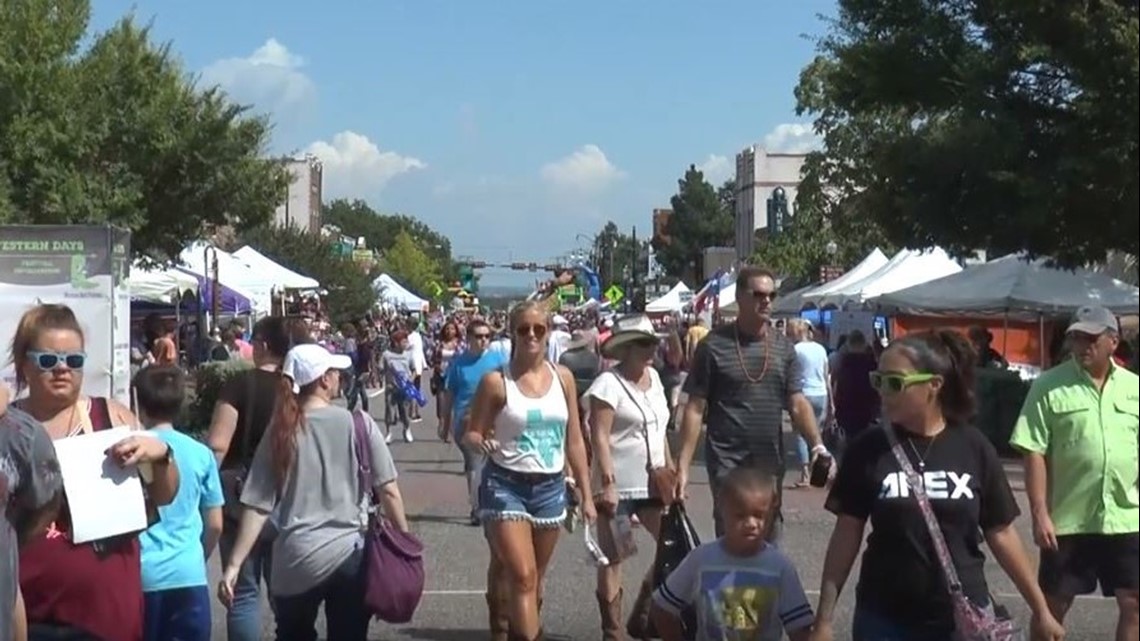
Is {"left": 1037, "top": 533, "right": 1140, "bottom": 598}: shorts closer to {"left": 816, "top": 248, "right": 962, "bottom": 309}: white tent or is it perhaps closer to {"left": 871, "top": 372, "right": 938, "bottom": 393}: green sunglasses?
{"left": 871, "top": 372, "right": 938, "bottom": 393}: green sunglasses

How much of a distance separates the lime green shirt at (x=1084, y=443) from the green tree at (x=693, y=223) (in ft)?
373

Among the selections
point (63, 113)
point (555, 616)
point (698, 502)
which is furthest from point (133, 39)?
point (555, 616)

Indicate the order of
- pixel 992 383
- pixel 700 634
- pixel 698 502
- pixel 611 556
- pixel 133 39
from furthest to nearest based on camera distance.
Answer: pixel 133 39, pixel 992 383, pixel 698 502, pixel 611 556, pixel 700 634

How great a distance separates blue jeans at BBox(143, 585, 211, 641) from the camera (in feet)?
21.1

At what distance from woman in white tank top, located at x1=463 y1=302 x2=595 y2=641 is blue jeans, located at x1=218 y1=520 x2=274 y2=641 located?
110 cm

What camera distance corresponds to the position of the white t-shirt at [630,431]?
9.43 meters

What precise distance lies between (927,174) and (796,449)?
136 inches

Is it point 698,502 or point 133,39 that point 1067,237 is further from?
point 133,39

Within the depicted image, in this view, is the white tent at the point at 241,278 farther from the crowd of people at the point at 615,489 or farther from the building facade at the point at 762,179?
the building facade at the point at 762,179

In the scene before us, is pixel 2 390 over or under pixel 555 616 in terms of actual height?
over

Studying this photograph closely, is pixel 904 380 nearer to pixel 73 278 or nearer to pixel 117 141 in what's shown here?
pixel 73 278

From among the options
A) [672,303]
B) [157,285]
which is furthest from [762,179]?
[157,285]

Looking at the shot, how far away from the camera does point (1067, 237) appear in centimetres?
2042

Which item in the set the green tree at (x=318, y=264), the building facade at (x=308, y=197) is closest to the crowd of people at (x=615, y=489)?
the green tree at (x=318, y=264)
